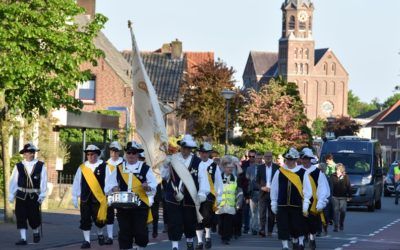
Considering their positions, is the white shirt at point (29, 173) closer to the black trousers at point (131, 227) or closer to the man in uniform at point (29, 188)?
the man in uniform at point (29, 188)

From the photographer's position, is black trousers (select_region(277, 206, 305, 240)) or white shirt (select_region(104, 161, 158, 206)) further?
black trousers (select_region(277, 206, 305, 240))

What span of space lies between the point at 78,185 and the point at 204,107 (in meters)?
36.8

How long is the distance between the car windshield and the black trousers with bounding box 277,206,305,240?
2135 centimetres

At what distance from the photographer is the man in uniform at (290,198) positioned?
18.2 m

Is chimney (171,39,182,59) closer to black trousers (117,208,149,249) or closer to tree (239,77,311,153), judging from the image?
tree (239,77,311,153)

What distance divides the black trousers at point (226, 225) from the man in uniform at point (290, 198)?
312 cm

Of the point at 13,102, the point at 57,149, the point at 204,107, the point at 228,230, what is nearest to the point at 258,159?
the point at 228,230

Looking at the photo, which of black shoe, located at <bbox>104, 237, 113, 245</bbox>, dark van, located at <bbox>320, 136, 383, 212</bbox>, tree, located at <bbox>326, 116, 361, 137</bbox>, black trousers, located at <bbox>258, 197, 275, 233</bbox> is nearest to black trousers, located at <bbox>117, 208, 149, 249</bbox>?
black shoe, located at <bbox>104, 237, 113, 245</bbox>

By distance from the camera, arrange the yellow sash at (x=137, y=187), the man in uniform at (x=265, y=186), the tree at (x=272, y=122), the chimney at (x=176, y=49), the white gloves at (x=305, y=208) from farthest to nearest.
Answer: the chimney at (x=176, y=49) < the tree at (x=272, y=122) < the man in uniform at (x=265, y=186) < the white gloves at (x=305, y=208) < the yellow sash at (x=137, y=187)

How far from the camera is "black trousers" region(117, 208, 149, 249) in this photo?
15438 mm

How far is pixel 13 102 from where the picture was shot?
23.2 metres

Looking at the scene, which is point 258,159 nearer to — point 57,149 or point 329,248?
point 329,248

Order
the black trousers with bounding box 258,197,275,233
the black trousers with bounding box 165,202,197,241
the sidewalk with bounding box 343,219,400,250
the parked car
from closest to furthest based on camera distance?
1. the black trousers with bounding box 165,202,197,241
2. the sidewalk with bounding box 343,219,400,250
3. the black trousers with bounding box 258,197,275,233
4. the parked car

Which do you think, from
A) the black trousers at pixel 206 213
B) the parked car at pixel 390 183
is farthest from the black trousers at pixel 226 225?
the parked car at pixel 390 183
